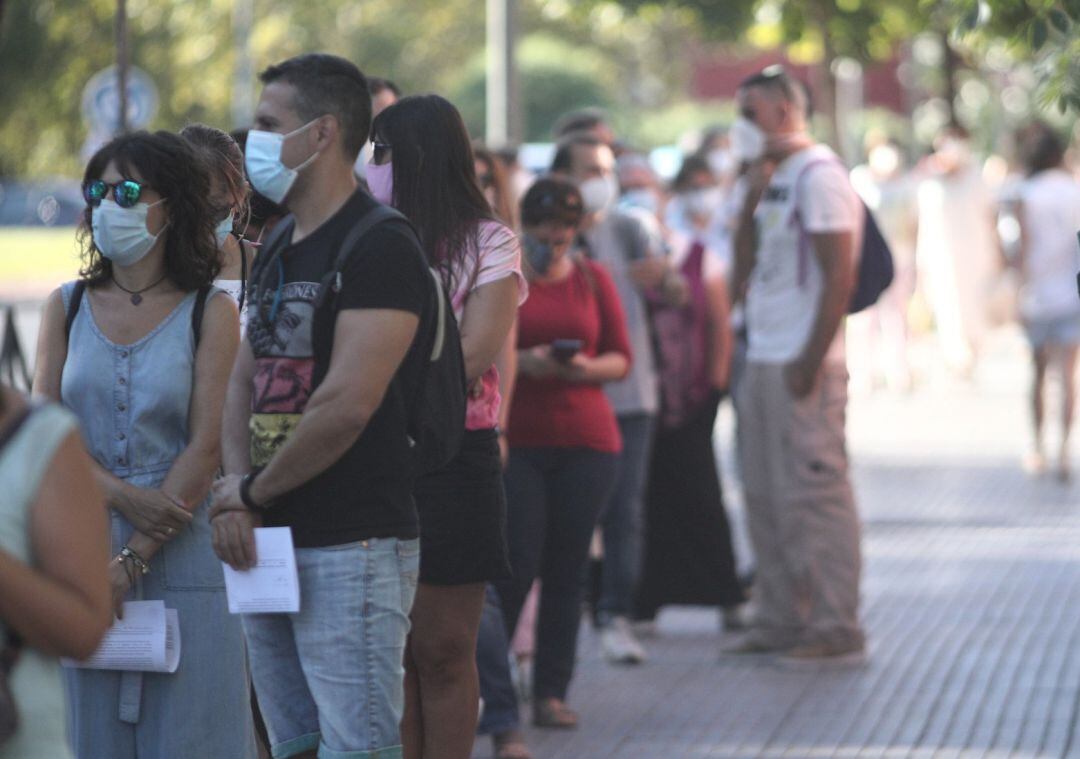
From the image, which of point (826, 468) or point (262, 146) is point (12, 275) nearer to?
point (826, 468)

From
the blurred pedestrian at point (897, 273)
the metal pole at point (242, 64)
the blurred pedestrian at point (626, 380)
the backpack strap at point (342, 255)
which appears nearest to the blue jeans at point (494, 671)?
the blurred pedestrian at point (626, 380)

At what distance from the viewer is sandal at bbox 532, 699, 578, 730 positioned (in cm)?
718

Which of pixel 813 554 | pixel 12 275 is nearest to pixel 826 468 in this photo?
pixel 813 554

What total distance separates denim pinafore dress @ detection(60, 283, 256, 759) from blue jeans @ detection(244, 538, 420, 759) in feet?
0.72

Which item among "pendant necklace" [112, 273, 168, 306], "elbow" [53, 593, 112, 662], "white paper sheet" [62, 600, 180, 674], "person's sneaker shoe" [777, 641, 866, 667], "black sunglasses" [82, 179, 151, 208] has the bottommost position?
"person's sneaker shoe" [777, 641, 866, 667]

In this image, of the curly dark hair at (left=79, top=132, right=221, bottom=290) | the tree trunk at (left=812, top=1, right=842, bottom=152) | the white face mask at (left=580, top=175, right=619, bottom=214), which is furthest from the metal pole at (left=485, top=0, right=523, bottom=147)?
the curly dark hair at (left=79, top=132, right=221, bottom=290)

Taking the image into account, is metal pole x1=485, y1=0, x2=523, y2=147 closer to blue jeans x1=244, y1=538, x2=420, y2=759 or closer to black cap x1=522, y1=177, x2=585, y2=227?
black cap x1=522, y1=177, x2=585, y2=227

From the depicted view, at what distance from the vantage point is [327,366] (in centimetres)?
431

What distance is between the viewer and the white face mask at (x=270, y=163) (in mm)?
4352

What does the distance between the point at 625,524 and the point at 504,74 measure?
15.2 feet

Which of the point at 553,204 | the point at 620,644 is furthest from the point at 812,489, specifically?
the point at 553,204

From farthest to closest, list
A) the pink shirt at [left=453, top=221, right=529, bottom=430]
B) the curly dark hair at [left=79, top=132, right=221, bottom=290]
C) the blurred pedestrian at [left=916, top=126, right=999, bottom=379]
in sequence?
the blurred pedestrian at [left=916, top=126, right=999, bottom=379], the pink shirt at [left=453, top=221, right=529, bottom=430], the curly dark hair at [left=79, top=132, right=221, bottom=290]

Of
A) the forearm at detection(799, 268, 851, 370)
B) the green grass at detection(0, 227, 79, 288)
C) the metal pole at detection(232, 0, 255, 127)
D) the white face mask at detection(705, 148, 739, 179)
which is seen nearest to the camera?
the forearm at detection(799, 268, 851, 370)

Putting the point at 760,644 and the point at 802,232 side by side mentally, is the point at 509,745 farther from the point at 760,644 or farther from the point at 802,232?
the point at 802,232
